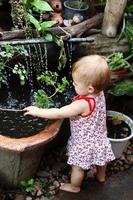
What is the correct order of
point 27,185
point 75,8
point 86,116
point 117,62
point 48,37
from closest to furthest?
point 86,116 → point 27,185 → point 48,37 → point 117,62 → point 75,8

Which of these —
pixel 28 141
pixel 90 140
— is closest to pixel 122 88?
pixel 90 140

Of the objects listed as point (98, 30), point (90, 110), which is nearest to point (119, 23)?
point (98, 30)

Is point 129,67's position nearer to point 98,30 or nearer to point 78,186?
point 98,30

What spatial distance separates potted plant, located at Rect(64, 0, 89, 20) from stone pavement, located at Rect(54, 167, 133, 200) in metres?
1.46

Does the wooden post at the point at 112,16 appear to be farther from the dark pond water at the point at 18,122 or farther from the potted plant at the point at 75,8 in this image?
the dark pond water at the point at 18,122

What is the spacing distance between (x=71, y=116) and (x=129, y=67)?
1018mm

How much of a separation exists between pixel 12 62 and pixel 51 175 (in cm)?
95

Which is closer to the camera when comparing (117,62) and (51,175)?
(51,175)

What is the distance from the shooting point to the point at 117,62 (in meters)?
3.40

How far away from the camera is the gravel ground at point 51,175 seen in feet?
10.2

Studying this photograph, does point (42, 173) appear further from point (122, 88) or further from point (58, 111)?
point (122, 88)

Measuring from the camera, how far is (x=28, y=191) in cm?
309

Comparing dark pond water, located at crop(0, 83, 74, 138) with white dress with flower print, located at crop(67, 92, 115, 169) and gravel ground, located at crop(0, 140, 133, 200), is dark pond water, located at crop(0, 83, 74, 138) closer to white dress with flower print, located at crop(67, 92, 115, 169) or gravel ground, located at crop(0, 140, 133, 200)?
white dress with flower print, located at crop(67, 92, 115, 169)

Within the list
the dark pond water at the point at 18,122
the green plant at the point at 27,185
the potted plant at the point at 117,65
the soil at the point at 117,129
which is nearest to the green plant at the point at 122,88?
the potted plant at the point at 117,65
